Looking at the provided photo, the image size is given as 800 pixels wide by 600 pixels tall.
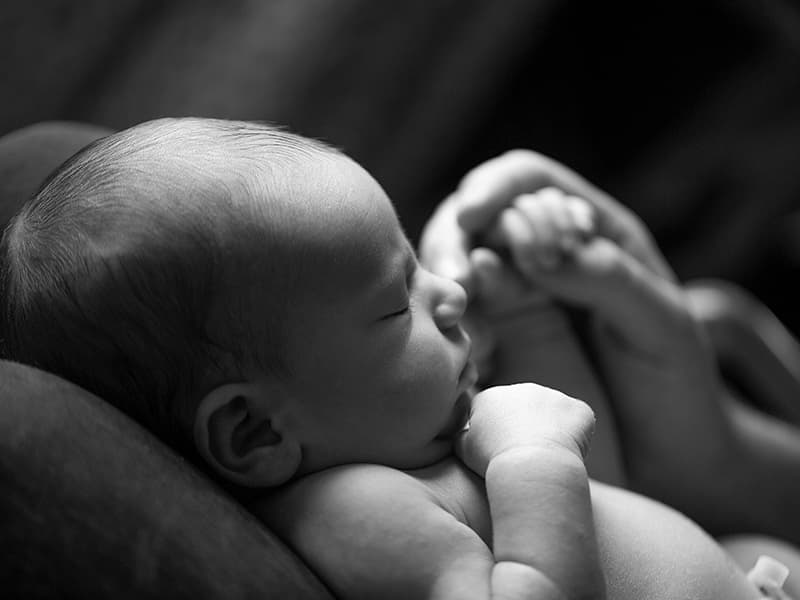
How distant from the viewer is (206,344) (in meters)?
0.73

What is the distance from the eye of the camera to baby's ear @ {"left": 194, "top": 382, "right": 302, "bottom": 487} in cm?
74

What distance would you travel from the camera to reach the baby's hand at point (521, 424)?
76 cm

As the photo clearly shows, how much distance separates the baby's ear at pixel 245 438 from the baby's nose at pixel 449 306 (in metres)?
0.16

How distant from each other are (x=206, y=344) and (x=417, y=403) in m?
0.17

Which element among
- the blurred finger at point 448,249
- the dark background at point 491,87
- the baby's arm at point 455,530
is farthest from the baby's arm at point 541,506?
the dark background at point 491,87

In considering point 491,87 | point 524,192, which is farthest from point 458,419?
point 491,87

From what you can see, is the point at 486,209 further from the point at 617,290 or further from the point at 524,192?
the point at 617,290

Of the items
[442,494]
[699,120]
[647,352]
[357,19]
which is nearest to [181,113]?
[357,19]

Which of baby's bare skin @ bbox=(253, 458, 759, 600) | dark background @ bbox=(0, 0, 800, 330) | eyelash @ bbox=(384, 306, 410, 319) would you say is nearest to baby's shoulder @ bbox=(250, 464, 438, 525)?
baby's bare skin @ bbox=(253, 458, 759, 600)

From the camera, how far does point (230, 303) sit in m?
0.73

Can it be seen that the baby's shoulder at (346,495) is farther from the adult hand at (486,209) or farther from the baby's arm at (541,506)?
the adult hand at (486,209)

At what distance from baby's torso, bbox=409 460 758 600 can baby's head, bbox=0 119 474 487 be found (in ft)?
0.16

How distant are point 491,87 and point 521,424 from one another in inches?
51.8

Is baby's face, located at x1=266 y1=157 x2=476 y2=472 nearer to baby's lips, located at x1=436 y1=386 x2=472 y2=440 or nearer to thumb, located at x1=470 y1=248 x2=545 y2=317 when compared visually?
baby's lips, located at x1=436 y1=386 x2=472 y2=440
